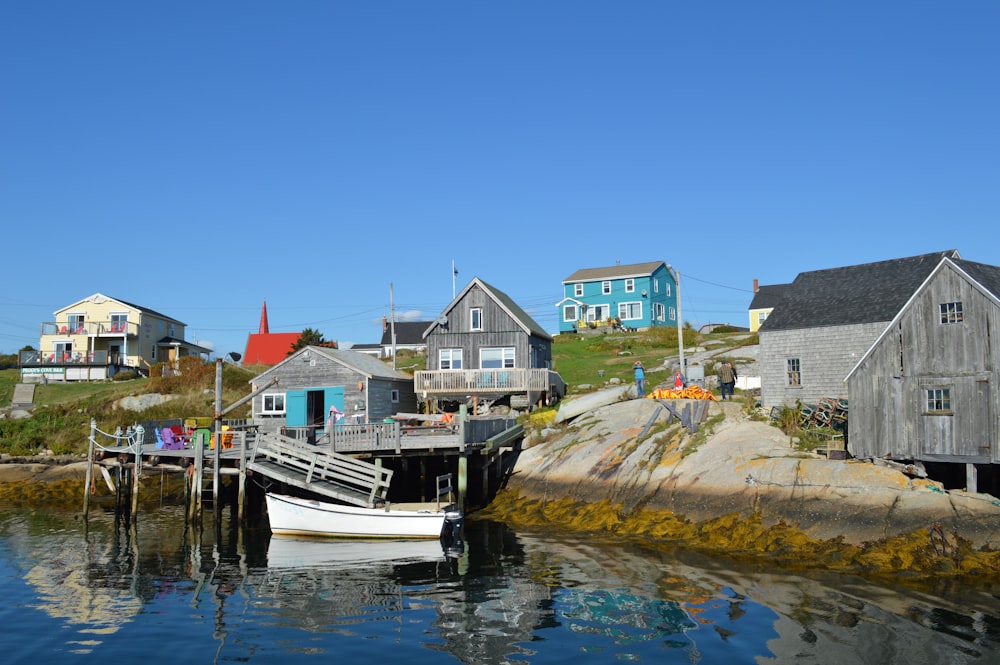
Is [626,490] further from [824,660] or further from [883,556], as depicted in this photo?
[824,660]

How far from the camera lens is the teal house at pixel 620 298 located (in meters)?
76.9

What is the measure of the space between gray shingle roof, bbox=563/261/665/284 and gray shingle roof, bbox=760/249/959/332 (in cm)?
3667

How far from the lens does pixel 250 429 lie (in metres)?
36.2

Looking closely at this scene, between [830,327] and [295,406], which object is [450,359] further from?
[830,327]

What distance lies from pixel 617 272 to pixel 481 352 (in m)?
37.1

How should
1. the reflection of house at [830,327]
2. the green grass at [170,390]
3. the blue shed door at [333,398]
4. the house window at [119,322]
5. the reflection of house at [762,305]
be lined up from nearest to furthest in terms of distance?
the reflection of house at [830,327], the blue shed door at [333,398], the green grass at [170,390], the house window at [119,322], the reflection of house at [762,305]

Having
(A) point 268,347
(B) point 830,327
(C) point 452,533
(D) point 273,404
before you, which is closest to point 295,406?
(D) point 273,404

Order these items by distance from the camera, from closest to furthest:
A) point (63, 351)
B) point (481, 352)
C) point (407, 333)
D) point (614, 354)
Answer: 1. point (481, 352)
2. point (614, 354)
3. point (63, 351)
4. point (407, 333)

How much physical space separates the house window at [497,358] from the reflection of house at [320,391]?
534 centimetres

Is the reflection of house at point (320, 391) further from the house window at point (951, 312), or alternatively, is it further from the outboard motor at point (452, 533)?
the house window at point (951, 312)

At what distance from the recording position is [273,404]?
4325cm

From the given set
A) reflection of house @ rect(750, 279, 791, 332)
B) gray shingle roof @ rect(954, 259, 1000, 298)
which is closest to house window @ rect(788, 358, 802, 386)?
gray shingle roof @ rect(954, 259, 1000, 298)

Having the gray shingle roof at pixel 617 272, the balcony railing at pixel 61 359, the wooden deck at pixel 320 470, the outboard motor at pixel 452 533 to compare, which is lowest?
the outboard motor at pixel 452 533

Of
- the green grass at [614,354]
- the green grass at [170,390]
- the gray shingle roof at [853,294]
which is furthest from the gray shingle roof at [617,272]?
the gray shingle roof at [853,294]
